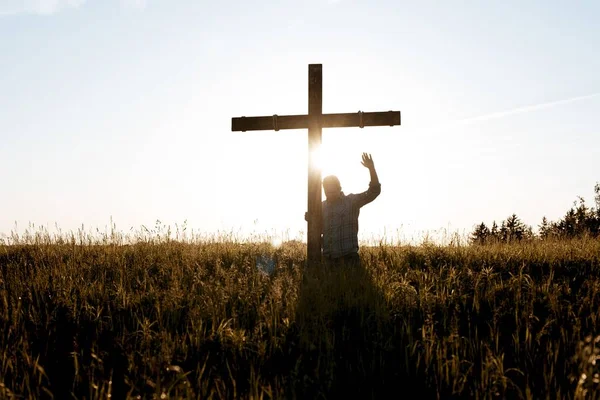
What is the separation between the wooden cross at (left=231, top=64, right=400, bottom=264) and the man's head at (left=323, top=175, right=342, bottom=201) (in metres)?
0.34

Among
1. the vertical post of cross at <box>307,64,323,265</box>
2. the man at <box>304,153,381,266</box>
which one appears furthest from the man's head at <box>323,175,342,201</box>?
the vertical post of cross at <box>307,64,323,265</box>

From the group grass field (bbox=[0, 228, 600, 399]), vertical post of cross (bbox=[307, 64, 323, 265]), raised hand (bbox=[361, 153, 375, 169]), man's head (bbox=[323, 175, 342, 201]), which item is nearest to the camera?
grass field (bbox=[0, 228, 600, 399])

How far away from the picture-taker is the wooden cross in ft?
28.8

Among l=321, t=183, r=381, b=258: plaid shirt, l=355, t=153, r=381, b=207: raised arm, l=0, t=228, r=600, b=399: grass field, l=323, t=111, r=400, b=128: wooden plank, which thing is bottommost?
l=0, t=228, r=600, b=399: grass field

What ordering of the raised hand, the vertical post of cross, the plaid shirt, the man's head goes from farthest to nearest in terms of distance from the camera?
the man's head
the plaid shirt
the vertical post of cross
the raised hand

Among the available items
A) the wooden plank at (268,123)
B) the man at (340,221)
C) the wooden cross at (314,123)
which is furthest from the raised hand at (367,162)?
→ the wooden plank at (268,123)

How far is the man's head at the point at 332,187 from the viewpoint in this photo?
906 cm

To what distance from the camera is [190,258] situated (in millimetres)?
8570

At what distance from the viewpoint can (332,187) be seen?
9062 millimetres

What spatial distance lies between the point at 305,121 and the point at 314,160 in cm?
71

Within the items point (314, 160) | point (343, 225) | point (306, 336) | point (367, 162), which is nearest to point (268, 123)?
point (314, 160)

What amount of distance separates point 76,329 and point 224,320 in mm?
1444

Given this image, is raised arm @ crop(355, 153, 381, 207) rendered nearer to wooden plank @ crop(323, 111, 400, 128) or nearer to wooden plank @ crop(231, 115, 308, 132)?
wooden plank @ crop(323, 111, 400, 128)

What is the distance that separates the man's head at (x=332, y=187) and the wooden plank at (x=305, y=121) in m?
0.89
